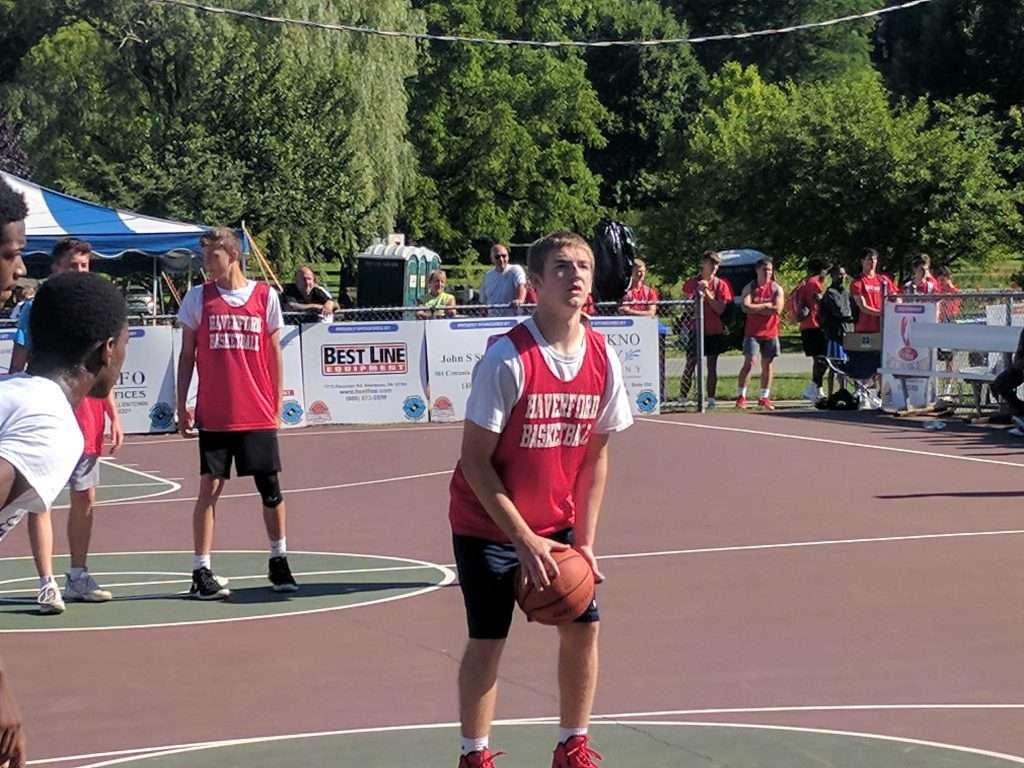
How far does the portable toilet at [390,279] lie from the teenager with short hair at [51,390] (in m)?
38.5

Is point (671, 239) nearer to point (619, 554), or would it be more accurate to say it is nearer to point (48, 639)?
point (619, 554)

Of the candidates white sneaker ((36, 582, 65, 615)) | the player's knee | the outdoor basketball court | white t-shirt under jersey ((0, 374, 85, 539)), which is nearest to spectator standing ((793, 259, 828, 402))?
the outdoor basketball court

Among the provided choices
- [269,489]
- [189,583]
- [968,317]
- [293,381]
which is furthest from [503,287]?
[269,489]

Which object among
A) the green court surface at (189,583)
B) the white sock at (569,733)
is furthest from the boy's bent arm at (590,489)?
the green court surface at (189,583)

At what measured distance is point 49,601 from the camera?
35.8 feet

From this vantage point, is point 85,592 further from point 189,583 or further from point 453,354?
point 453,354

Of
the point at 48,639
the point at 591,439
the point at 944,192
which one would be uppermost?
the point at 944,192

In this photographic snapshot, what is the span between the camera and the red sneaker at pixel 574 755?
6793 millimetres

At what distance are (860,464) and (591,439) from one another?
11668mm

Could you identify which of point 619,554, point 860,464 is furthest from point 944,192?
point 619,554

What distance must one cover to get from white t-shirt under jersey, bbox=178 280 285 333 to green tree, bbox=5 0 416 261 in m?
35.1

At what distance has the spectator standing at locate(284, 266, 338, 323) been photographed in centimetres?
2361

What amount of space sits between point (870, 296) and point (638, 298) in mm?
3166

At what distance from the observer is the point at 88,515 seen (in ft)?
36.9
